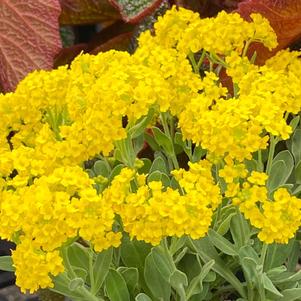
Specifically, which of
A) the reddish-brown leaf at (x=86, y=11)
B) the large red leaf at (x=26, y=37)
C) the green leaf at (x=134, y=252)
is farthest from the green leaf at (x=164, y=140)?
the reddish-brown leaf at (x=86, y=11)

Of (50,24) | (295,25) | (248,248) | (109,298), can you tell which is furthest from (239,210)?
(50,24)

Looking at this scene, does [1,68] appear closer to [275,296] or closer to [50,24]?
[50,24]

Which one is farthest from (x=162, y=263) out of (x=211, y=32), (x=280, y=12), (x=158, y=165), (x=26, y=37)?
(x=26, y=37)

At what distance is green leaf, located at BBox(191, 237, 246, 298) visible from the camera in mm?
790

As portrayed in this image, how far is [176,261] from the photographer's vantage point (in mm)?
761

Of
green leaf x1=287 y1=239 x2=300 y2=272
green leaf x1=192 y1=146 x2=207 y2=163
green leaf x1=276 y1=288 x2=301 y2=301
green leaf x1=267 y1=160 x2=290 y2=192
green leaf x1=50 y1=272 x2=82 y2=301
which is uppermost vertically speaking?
green leaf x1=192 y1=146 x2=207 y2=163

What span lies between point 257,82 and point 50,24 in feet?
1.51

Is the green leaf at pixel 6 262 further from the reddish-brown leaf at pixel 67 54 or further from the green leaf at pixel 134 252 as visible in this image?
the reddish-brown leaf at pixel 67 54

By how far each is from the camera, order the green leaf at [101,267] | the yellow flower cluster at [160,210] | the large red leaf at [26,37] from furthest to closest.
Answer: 1. the large red leaf at [26,37]
2. the green leaf at [101,267]
3. the yellow flower cluster at [160,210]

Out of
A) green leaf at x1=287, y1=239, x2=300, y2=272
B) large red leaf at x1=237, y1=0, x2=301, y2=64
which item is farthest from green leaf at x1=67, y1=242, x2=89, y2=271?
large red leaf at x1=237, y1=0, x2=301, y2=64

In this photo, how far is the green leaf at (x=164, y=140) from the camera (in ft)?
2.75

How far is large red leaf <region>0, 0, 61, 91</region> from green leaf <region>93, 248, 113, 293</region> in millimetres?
439

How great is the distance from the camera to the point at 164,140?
0.84 meters

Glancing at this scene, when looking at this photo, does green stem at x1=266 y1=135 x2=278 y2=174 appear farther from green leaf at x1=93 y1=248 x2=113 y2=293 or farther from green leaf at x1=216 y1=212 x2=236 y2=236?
green leaf at x1=93 y1=248 x2=113 y2=293
